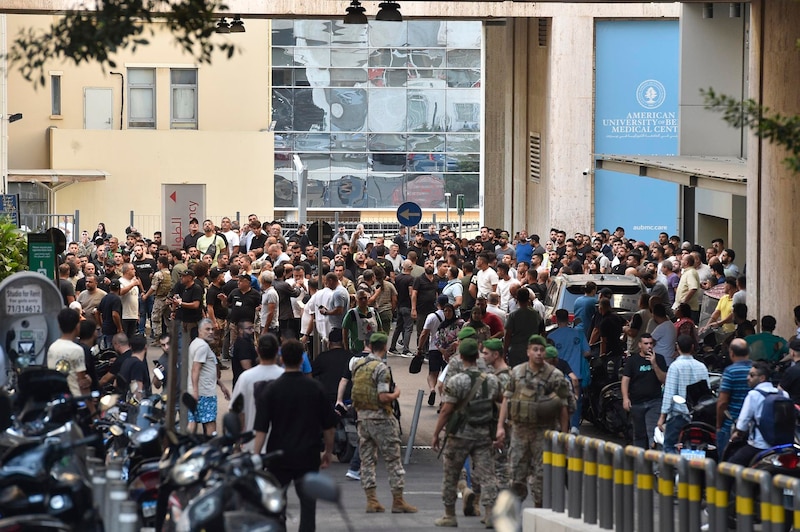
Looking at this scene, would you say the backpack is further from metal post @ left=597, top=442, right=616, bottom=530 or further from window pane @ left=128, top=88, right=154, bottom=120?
window pane @ left=128, top=88, right=154, bottom=120

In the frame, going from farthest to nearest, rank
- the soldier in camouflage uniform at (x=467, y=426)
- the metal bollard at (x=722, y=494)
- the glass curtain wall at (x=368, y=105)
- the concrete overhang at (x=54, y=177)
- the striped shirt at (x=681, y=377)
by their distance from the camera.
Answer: the glass curtain wall at (x=368, y=105) → the concrete overhang at (x=54, y=177) → the striped shirt at (x=681, y=377) → the soldier in camouflage uniform at (x=467, y=426) → the metal bollard at (x=722, y=494)

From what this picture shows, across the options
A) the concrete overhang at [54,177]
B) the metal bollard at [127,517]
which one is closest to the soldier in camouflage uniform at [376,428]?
the metal bollard at [127,517]

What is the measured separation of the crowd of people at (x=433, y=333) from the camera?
1289cm

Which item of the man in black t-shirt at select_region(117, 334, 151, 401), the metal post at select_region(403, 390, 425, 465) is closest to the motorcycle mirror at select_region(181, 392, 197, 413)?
the man in black t-shirt at select_region(117, 334, 151, 401)

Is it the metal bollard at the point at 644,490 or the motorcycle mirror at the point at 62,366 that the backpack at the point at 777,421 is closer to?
the metal bollard at the point at 644,490

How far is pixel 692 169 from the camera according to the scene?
25219mm

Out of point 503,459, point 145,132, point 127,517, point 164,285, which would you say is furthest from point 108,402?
point 145,132

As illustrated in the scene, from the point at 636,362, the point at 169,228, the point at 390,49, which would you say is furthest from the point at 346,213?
the point at 636,362

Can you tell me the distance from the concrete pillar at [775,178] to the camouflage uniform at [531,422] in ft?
29.1

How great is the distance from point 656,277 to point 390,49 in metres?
41.2

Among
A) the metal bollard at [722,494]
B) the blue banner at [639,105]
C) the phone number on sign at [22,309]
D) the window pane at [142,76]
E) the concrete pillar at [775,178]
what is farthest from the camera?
the window pane at [142,76]

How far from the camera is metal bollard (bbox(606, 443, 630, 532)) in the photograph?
11039 millimetres

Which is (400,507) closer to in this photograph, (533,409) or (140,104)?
(533,409)

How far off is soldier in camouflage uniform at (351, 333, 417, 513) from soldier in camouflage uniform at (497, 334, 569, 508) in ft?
3.70
